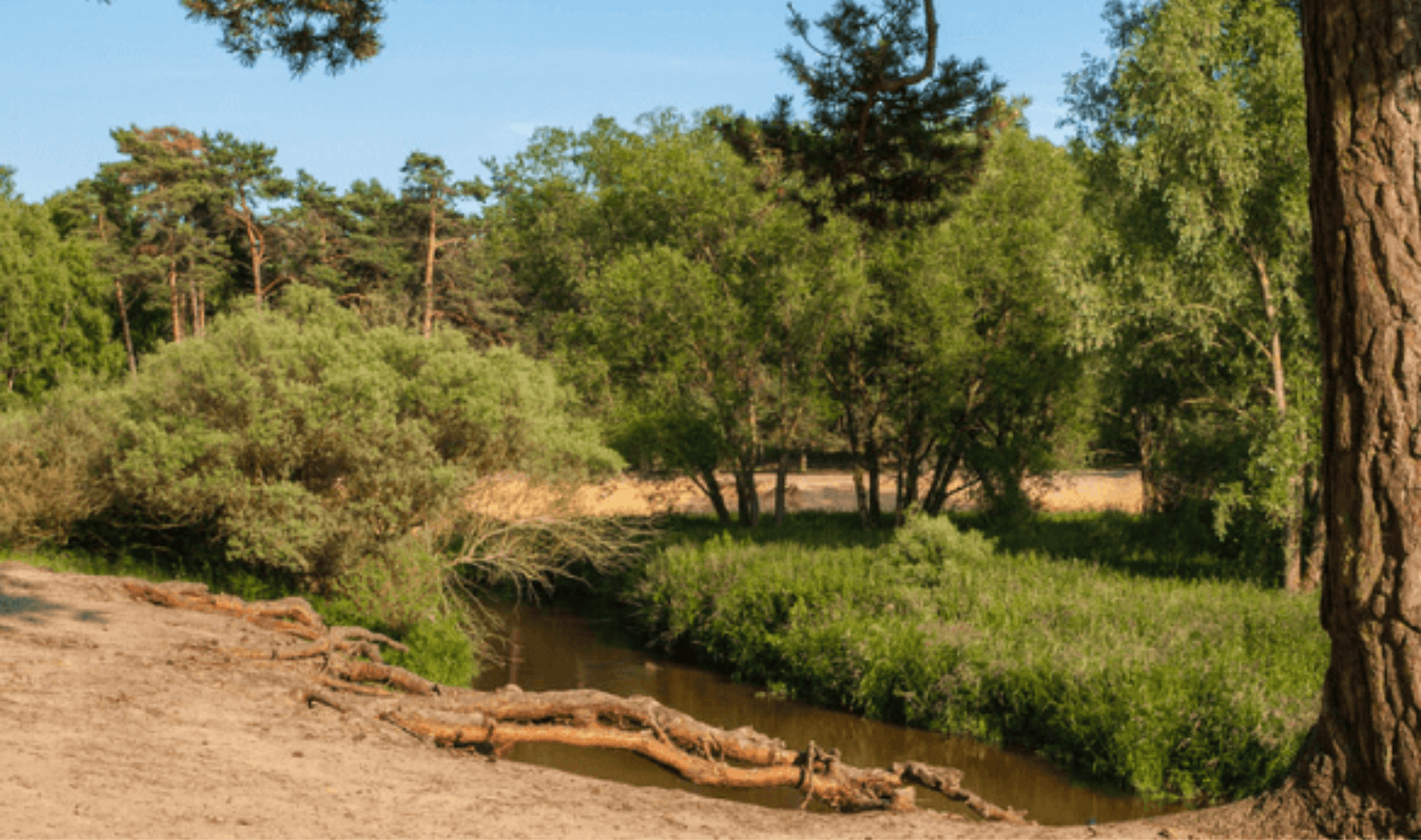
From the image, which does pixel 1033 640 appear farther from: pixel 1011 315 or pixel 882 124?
pixel 1011 315

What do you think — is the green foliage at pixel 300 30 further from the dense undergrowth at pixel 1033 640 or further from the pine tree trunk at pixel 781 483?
the pine tree trunk at pixel 781 483

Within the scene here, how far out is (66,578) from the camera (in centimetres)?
1275

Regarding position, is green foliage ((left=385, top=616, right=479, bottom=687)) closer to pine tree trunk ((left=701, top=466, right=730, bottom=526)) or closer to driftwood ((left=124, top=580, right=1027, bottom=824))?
driftwood ((left=124, top=580, right=1027, bottom=824))

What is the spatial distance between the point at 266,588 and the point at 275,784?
9.79 metres

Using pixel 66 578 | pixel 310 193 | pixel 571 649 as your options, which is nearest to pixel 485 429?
pixel 571 649

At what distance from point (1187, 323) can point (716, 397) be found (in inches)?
338

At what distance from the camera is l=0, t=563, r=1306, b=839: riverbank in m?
5.04

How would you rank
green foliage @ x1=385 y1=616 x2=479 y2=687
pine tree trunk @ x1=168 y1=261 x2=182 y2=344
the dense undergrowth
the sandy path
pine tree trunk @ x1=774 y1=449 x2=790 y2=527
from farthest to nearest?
pine tree trunk @ x1=168 y1=261 x2=182 y2=344 < pine tree trunk @ x1=774 y1=449 x2=790 y2=527 < the sandy path < green foliage @ x1=385 y1=616 x2=479 y2=687 < the dense undergrowth

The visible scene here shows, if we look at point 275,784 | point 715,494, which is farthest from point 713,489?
point 275,784

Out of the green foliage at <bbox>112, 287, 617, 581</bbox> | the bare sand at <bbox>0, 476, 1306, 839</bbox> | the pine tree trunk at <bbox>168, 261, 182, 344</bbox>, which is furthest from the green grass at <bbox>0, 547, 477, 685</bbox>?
the pine tree trunk at <bbox>168, 261, 182, 344</bbox>

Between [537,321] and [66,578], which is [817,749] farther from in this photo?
[537,321]

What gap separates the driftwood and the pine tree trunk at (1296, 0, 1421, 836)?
265 cm

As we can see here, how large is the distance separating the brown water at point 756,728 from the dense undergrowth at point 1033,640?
34cm

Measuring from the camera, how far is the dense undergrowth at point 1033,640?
32.3 feet
